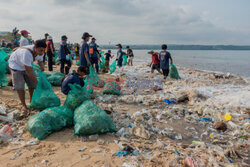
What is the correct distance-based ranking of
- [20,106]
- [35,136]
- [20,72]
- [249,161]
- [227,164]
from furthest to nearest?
[20,106], [20,72], [35,136], [249,161], [227,164]

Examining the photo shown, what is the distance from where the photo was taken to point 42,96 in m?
3.15

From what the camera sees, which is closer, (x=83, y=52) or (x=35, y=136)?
(x=35, y=136)

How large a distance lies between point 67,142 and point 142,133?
1120 millimetres

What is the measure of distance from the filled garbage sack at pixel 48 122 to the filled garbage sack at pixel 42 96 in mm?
527

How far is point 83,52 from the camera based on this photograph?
5.80 metres

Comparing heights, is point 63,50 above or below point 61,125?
above

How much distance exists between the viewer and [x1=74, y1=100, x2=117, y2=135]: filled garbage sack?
245 centimetres

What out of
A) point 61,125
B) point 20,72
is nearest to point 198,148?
point 61,125

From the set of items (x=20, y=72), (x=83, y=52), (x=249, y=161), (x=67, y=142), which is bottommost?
(x=249, y=161)

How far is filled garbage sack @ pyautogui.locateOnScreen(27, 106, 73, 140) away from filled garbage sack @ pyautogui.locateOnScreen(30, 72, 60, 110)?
1.73 feet

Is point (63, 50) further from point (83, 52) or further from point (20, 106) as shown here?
point (20, 106)

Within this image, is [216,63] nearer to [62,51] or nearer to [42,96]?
[62,51]

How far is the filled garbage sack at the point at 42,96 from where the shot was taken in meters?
3.14

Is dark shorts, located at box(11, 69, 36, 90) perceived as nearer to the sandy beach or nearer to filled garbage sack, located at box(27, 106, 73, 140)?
the sandy beach
